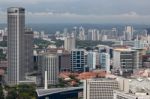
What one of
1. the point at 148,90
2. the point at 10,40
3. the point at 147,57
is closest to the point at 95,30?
the point at 147,57

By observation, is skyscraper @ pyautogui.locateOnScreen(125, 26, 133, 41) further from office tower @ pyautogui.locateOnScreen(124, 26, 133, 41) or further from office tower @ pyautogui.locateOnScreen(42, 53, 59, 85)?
office tower @ pyautogui.locateOnScreen(42, 53, 59, 85)

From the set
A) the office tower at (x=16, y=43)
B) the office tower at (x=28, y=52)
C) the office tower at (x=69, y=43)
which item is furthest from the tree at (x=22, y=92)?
the office tower at (x=69, y=43)

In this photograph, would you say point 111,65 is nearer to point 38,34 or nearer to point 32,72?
point 32,72

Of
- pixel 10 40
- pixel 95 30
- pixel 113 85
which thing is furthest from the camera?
pixel 95 30

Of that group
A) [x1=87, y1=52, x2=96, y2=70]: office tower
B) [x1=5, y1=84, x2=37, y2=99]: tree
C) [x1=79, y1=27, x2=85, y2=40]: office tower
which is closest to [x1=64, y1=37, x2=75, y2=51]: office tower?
[x1=87, y1=52, x2=96, y2=70]: office tower

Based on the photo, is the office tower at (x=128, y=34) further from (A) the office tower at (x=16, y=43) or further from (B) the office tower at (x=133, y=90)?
(B) the office tower at (x=133, y=90)
